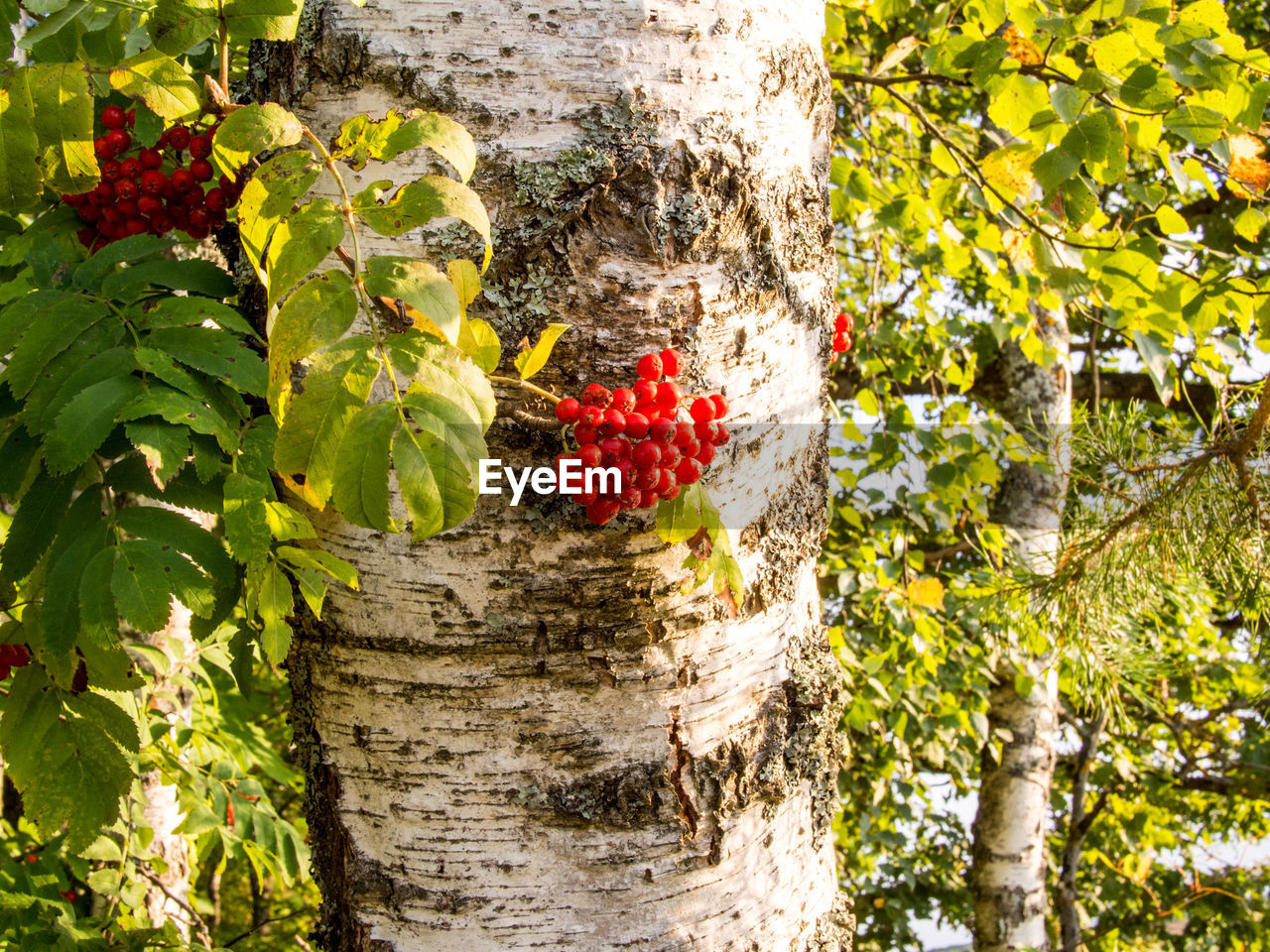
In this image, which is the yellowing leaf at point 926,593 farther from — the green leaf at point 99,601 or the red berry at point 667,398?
the green leaf at point 99,601

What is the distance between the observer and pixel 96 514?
91cm

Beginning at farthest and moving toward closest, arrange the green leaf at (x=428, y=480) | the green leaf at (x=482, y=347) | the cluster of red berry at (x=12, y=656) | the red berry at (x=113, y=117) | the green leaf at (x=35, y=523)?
the cluster of red berry at (x=12, y=656) → the red berry at (x=113, y=117) → the green leaf at (x=35, y=523) → the green leaf at (x=482, y=347) → the green leaf at (x=428, y=480)

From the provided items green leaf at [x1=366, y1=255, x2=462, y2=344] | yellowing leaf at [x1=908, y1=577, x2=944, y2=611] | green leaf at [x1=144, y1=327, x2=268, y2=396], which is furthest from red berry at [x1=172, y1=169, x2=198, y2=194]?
yellowing leaf at [x1=908, y1=577, x2=944, y2=611]

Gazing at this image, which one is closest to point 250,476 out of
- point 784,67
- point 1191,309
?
point 784,67

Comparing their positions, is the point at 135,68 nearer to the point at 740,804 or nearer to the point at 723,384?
the point at 723,384

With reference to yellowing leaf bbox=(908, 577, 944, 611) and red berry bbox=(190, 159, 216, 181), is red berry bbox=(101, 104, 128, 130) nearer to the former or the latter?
red berry bbox=(190, 159, 216, 181)

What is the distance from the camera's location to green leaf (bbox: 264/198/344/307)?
0.66 metres

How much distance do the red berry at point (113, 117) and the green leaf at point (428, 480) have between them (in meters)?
0.65

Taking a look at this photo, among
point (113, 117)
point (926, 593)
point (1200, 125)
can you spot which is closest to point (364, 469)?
point (113, 117)

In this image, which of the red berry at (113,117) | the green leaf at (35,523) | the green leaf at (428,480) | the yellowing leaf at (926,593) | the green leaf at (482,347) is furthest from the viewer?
the yellowing leaf at (926,593)

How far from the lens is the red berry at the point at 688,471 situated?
0.82 metres

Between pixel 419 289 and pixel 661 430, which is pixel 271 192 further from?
pixel 661 430

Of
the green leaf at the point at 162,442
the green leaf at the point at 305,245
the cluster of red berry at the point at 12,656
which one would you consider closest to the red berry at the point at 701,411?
the green leaf at the point at 305,245

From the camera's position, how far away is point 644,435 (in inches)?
30.8
